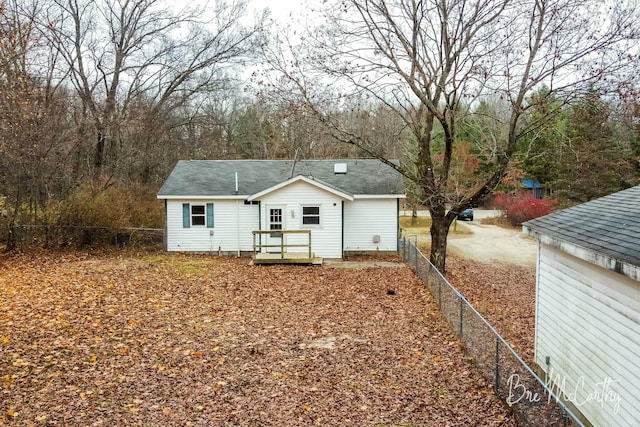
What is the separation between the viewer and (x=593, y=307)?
21.4 feet

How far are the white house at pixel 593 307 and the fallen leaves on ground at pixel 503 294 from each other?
1.96m

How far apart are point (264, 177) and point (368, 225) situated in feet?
17.7

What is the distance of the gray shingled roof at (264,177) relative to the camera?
20.3 metres

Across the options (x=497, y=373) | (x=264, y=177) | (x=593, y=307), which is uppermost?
(x=264, y=177)

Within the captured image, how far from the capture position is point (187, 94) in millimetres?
30844

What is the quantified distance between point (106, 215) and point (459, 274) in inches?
574

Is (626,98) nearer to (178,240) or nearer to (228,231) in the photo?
(228,231)

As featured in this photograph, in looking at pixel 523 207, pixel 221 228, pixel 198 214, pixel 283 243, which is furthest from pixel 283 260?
pixel 523 207

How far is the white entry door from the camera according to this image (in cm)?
1897

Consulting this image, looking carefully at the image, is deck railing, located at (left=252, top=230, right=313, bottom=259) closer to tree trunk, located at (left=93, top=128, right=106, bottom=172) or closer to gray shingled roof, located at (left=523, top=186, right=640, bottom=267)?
gray shingled roof, located at (left=523, top=186, right=640, bottom=267)

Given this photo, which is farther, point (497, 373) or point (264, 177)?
point (264, 177)

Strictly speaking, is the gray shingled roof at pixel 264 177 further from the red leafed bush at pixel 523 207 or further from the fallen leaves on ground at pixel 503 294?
the red leafed bush at pixel 523 207

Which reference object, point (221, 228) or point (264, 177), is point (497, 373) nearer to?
point (221, 228)

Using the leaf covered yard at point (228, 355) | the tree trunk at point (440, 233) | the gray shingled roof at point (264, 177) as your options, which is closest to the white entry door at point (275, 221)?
the gray shingled roof at point (264, 177)
